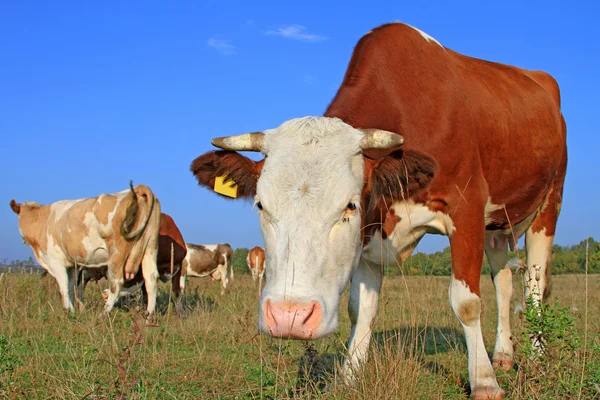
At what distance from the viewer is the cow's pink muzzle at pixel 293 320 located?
312cm

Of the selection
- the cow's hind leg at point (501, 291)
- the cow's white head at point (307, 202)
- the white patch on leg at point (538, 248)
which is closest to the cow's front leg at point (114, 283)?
the cow's hind leg at point (501, 291)

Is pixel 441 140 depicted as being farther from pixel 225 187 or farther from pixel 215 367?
pixel 215 367

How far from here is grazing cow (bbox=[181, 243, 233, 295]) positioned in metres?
24.2

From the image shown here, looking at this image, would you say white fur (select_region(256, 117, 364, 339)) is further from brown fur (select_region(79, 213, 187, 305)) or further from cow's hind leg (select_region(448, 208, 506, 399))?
brown fur (select_region(79, 213, 187, 305))

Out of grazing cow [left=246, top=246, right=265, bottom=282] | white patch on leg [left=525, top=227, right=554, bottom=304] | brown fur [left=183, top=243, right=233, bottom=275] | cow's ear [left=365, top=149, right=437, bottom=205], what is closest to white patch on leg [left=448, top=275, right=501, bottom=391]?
cow's ear [left=365, top=149, right=437, bottom=205]

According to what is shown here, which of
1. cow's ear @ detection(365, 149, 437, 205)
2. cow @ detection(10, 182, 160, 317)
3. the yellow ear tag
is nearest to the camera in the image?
cow's ear @ detection(365, 149, 437, 205)

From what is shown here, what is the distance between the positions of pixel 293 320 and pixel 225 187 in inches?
63.2

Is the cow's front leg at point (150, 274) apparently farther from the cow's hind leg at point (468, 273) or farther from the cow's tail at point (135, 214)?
the cow's hind leg at point (468, 273)

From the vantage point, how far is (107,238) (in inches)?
439

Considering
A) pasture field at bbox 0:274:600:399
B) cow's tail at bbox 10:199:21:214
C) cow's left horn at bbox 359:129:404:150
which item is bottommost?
pasture field at bbox 0:274:600:399

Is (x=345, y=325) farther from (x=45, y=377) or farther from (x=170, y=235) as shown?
(x=170, y=235)

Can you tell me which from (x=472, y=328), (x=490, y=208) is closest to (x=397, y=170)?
(x=472, y=328)

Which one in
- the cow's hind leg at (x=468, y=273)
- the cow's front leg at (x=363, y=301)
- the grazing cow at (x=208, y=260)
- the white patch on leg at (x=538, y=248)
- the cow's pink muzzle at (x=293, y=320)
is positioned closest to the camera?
the cow's pink muzzle at (x=293, y=320)

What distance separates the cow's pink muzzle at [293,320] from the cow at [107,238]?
7865 millimetres
